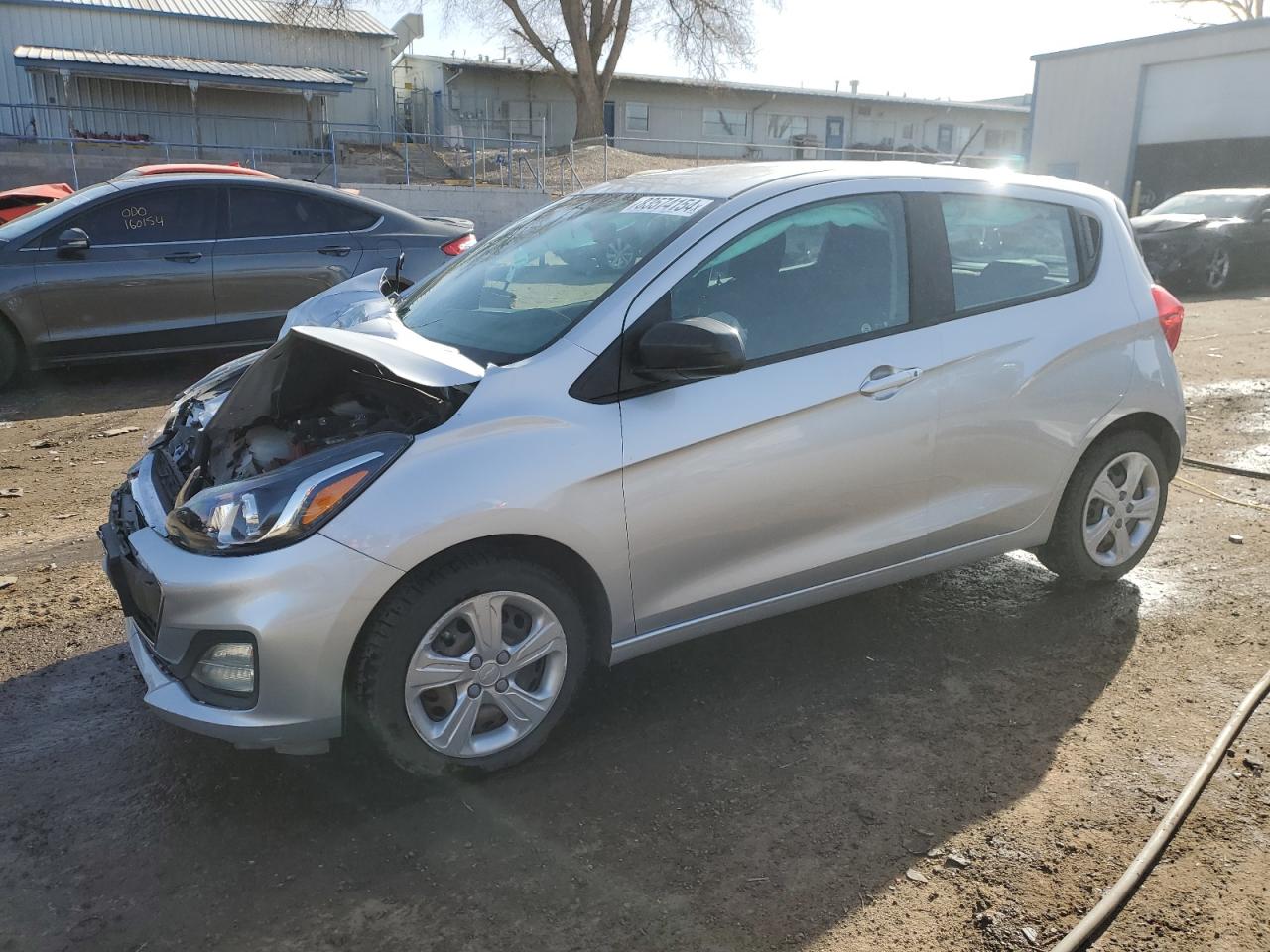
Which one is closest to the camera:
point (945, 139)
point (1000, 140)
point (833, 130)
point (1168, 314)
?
point (1168, 314)

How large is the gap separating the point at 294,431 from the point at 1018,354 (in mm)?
2538

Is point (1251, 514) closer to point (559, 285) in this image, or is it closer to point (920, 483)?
point (920, 483)

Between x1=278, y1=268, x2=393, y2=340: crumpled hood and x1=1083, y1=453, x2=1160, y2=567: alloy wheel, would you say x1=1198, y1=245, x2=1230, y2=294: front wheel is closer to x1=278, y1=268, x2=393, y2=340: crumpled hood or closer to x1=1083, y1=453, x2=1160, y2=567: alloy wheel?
x1=1083, y1=453, x2=1160, y2=567: alloy wheel

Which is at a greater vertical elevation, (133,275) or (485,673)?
(133,275)

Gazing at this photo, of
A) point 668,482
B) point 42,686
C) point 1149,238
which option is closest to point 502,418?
point 668,482

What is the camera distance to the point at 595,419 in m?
2.93

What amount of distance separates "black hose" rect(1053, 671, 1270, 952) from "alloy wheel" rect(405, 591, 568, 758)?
1486 mm

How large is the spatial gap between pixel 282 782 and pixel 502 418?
126 cm

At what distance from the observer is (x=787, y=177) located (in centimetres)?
349

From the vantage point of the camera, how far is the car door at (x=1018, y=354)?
361 centimetres

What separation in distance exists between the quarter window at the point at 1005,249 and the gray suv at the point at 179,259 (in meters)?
5.27

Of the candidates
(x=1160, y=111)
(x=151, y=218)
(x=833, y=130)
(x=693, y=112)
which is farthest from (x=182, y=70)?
(x=833, y=130)

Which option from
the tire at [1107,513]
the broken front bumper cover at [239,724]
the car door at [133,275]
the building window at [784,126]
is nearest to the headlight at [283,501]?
the broken front bumper cover at [239,724]

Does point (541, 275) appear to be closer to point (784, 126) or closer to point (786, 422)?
point (786, 422)
